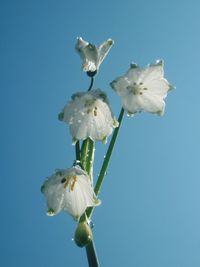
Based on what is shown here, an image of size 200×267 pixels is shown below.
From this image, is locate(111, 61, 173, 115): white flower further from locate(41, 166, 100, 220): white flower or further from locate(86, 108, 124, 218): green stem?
locate(41, 166, 100, 220): white flower

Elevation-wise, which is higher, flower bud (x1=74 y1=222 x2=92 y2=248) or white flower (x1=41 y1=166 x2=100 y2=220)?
white flower (x1=41 y1=166 x2=100 y2=220)

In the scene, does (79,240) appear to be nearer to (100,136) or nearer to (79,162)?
(79,162)

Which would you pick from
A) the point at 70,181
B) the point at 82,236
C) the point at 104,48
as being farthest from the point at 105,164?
the point at 104,48

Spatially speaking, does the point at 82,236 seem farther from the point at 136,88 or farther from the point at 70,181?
the point at 136,88

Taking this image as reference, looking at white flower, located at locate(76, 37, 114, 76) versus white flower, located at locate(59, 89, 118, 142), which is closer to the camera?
white flower, located at locate(59, 89, 118, 142)

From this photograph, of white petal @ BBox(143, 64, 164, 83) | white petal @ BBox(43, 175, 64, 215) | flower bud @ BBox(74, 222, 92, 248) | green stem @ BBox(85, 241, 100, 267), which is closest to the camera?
flower bud @ BBox(74, 222, 92, 248)

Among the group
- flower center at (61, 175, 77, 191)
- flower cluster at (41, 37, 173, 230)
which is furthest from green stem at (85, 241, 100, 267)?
flower center at (61, 175, 77, 191)

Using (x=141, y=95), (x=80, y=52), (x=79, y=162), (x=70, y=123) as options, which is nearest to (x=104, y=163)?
(x=79, y=162)

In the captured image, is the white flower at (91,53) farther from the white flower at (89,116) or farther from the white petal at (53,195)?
the white petal at (53,195)
